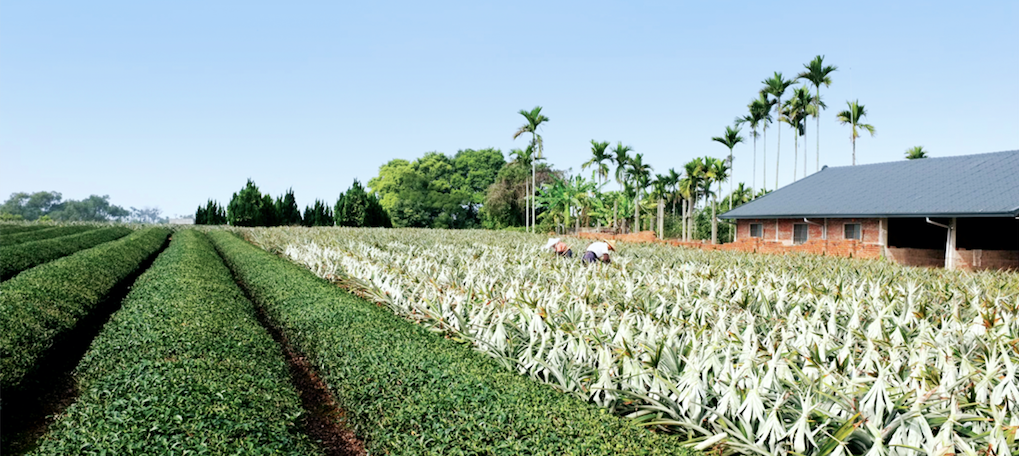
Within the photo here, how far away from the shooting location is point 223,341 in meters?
6.20

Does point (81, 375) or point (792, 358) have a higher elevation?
point (792, 358)

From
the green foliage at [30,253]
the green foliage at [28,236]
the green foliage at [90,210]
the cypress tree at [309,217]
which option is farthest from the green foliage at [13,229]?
the green foliage at [90,210]

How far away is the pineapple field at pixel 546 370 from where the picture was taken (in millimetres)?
3012

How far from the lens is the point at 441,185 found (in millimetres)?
57938

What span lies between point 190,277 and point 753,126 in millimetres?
36371

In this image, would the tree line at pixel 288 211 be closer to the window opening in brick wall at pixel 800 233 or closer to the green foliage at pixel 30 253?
the green foliage at pixel 30 253

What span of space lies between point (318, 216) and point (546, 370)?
46278 millimetres

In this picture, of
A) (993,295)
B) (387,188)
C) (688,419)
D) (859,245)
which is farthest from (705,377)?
(387,188)

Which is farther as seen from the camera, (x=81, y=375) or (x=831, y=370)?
(x=81, y=375)

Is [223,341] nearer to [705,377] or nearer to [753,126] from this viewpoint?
[705,377]

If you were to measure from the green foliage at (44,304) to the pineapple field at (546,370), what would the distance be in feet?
0.14

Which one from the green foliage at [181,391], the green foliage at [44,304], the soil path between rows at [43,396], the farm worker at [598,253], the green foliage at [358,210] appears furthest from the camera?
the green foliage at [358,210]

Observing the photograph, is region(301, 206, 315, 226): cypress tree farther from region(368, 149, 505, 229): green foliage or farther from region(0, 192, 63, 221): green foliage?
region(0, 192, 63, 221): green foliage

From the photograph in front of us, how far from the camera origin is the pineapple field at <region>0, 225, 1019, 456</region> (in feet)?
9.88
